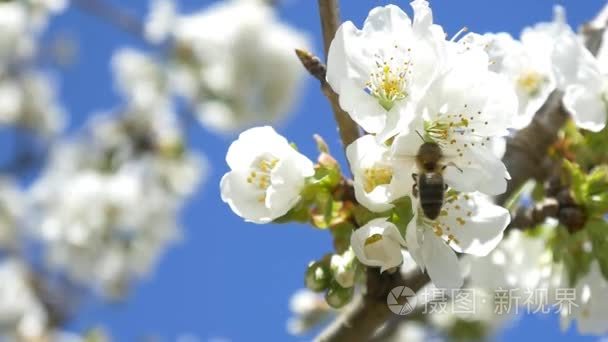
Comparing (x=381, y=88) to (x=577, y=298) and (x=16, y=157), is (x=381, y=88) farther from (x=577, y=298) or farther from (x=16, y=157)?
(x=16, y=157)

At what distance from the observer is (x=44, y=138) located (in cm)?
599

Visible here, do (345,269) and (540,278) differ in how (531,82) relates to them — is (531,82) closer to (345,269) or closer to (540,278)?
(540,278)

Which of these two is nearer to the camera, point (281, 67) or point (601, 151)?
point (601, 151)

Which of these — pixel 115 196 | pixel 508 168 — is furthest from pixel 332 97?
pixel 115 196

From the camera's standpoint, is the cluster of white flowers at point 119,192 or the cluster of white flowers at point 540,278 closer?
the cluster of white flowers at point 540,278

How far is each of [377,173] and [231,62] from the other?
443cm

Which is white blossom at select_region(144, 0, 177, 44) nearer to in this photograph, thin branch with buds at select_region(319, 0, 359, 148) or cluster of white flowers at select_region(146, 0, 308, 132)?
cluster of white flowers at select_region(146, 0, 308, 132)

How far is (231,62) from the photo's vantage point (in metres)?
5.35

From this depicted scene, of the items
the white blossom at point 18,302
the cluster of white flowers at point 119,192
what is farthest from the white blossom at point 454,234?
the white blossom at point 18,302

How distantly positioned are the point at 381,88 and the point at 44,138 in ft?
17.5

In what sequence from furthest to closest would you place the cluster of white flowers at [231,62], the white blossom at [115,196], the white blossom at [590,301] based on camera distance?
the cluster of white flowers at [231,62] → the white blossom at [115,196] → the white blossom at [590,301]

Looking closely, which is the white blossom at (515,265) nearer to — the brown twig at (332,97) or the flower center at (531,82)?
the flower center at (531,82)

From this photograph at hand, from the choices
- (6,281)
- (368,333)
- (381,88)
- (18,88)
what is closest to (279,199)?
(381,88)

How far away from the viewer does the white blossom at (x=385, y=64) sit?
0.98 m
